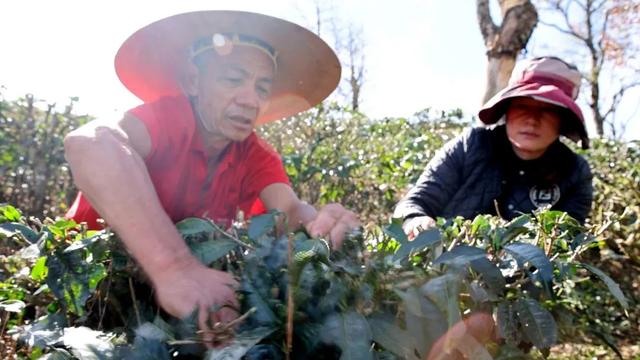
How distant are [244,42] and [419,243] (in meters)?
1.03

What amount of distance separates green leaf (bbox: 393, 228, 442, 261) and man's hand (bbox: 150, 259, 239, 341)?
0.91ft

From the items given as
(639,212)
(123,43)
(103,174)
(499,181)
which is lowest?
(639,212)

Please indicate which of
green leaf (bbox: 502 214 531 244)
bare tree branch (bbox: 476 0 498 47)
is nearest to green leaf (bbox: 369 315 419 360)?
green leaf (bbox: 502 214 531 244)

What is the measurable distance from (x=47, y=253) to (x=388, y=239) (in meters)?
0.63

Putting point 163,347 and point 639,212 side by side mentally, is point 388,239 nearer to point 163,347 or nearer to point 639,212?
point 163,347

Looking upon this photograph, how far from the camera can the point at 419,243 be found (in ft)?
3.26

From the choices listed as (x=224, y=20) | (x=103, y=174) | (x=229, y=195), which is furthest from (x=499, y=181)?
(x=103, y=174)

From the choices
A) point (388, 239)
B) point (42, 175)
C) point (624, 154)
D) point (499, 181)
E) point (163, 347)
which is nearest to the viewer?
point (163, 347)

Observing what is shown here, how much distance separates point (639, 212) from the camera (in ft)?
12.9

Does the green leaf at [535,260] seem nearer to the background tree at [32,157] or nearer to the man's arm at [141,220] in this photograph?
the man's arm at [141,220]

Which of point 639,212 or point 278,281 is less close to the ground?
point 278,281

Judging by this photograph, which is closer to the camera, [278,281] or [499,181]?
[278,281]

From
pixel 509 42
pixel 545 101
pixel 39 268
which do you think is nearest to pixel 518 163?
pixel 545 101

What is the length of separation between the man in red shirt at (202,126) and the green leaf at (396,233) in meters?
0.09
